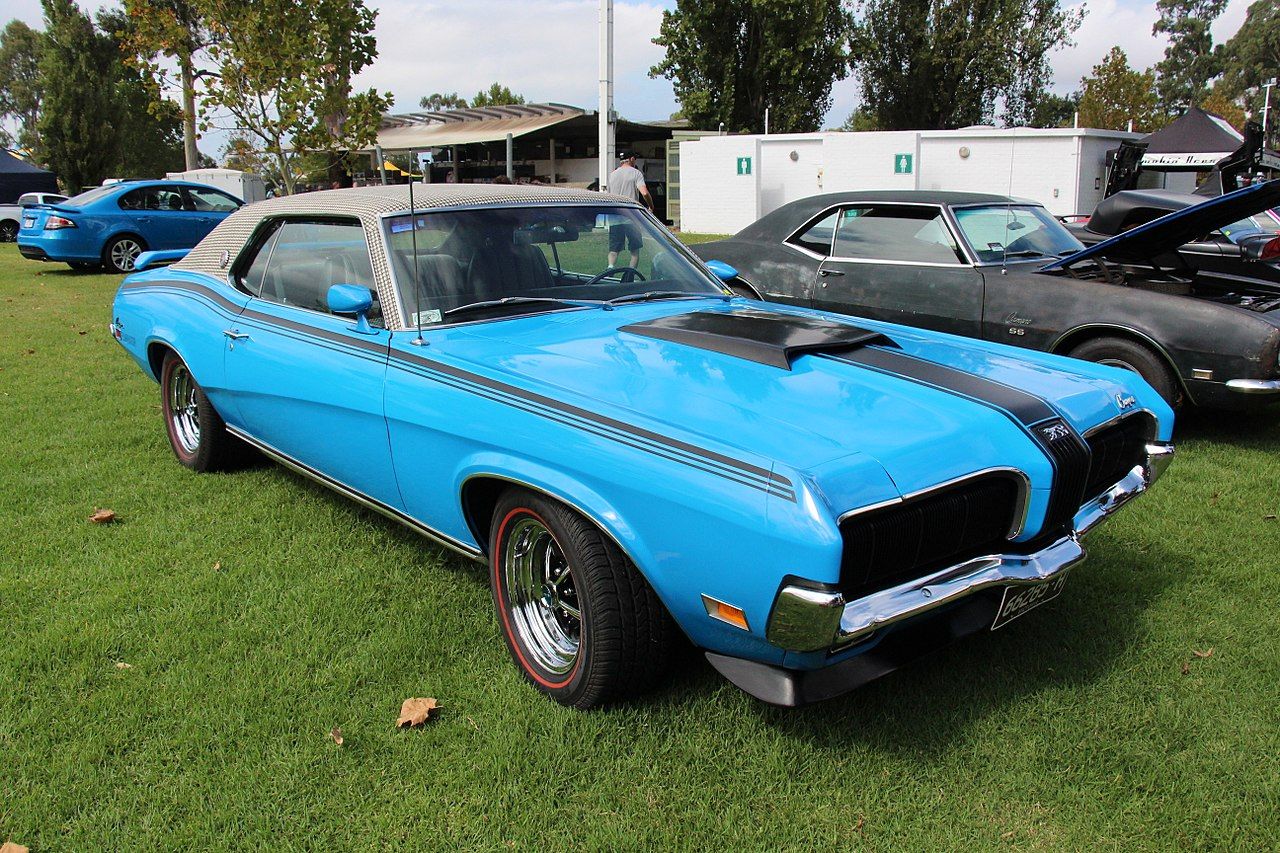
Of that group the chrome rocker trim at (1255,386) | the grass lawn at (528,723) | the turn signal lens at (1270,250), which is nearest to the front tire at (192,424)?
the grass lawn at (528,723)

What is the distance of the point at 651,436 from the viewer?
2.44 m

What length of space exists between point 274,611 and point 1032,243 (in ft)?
17.8

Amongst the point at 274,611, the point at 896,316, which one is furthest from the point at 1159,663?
the point at 896,316

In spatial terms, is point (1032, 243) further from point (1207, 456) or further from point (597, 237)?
point (597, 237)

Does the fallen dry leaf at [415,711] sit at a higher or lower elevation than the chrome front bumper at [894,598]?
lower

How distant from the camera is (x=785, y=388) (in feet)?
9.01

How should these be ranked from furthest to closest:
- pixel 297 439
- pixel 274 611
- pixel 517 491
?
pixel 297 439 → pixel 274 611 → pixel 517 491

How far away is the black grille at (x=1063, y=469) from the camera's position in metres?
2.60

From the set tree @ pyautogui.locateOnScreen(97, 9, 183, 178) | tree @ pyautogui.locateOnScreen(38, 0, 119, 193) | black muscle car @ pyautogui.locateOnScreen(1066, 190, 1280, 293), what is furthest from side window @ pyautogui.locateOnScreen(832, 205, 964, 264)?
tree @ pyautogui.locateOnScreen(38, 0, 119, 193)

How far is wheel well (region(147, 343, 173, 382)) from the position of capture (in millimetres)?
5070

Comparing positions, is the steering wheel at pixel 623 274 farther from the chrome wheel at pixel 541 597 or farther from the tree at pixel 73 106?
the tree at pixel 73 106

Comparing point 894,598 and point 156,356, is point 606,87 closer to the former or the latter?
point 156,356

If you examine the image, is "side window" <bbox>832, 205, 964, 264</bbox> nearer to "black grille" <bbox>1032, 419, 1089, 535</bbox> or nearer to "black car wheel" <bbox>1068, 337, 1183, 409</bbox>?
"black car wheel" <bbox>1068, 337, 1183, 409</bbox>

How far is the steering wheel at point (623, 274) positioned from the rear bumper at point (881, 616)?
192 cm
